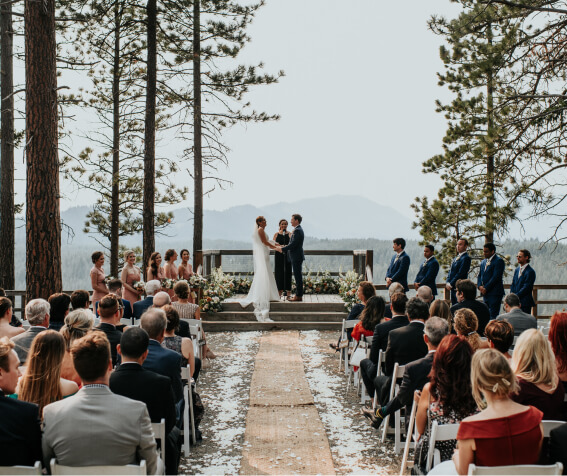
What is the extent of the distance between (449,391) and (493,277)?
625 cm

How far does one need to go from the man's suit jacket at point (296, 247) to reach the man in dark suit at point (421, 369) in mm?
7893

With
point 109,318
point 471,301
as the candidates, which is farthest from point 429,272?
point 109,318

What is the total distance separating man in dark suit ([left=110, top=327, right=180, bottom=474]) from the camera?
3.66m

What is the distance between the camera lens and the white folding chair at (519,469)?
9.21 ft

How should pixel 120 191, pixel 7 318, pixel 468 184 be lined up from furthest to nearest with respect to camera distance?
pixel 120 191 < pixel 468 184 < pixel 7 318

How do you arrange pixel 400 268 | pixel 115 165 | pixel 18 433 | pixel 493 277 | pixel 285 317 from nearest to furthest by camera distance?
pixel 18 433 → pixel 493 277 → pixel 400 268 → pixel 285 317 → pixel 115 165

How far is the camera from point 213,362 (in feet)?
29.5

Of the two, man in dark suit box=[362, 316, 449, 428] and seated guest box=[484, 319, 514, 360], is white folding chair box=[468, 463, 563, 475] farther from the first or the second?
man in dark suit box=[362, 316, 449, 428]

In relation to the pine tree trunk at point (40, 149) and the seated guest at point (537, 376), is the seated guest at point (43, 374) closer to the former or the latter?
the seated guest at point (537, 376)

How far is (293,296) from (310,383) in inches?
234

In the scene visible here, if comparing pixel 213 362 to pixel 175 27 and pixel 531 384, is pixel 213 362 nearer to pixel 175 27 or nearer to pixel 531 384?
pixel 531 384

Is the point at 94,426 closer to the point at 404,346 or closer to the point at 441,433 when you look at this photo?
the point at 441,433

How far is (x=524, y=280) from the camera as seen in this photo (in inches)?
363

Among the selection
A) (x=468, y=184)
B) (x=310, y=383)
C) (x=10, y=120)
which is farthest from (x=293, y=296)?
(x=10, y=120)
